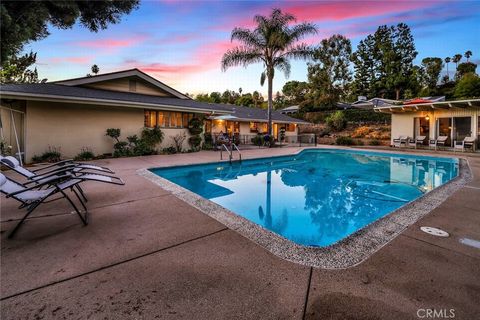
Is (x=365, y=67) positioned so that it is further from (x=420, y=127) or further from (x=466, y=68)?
(x=420, y=127)

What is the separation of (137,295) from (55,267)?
110cm

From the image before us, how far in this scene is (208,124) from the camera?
Answer: 69.0ft

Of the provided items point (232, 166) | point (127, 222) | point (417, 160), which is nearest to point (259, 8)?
point (232, 166)

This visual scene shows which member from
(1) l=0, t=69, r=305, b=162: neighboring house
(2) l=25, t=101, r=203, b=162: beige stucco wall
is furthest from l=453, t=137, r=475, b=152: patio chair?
(2) l=25, t=101, r=203, b=162: beige stucco wall

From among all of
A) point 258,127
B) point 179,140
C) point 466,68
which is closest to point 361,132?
point 258,127

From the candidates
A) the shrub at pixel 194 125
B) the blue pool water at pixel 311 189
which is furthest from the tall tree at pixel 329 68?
the blue pool water at pixel 311 189

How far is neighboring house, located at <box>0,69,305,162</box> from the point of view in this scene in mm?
9867

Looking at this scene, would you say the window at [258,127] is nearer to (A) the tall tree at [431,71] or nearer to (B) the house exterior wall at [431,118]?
(B) the house exterior wall at [431,118]

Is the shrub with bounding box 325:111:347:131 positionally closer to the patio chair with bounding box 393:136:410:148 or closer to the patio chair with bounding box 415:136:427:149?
the patio chair with bounding box 393:136:410:148

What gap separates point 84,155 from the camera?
35.5ft

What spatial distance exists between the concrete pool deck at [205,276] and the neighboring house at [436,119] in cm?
1684

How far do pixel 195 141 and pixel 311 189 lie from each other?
9.09 meters

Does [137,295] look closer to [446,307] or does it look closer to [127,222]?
[127,222]

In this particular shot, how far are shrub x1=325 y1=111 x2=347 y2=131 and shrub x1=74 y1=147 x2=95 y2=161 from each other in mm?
22447
